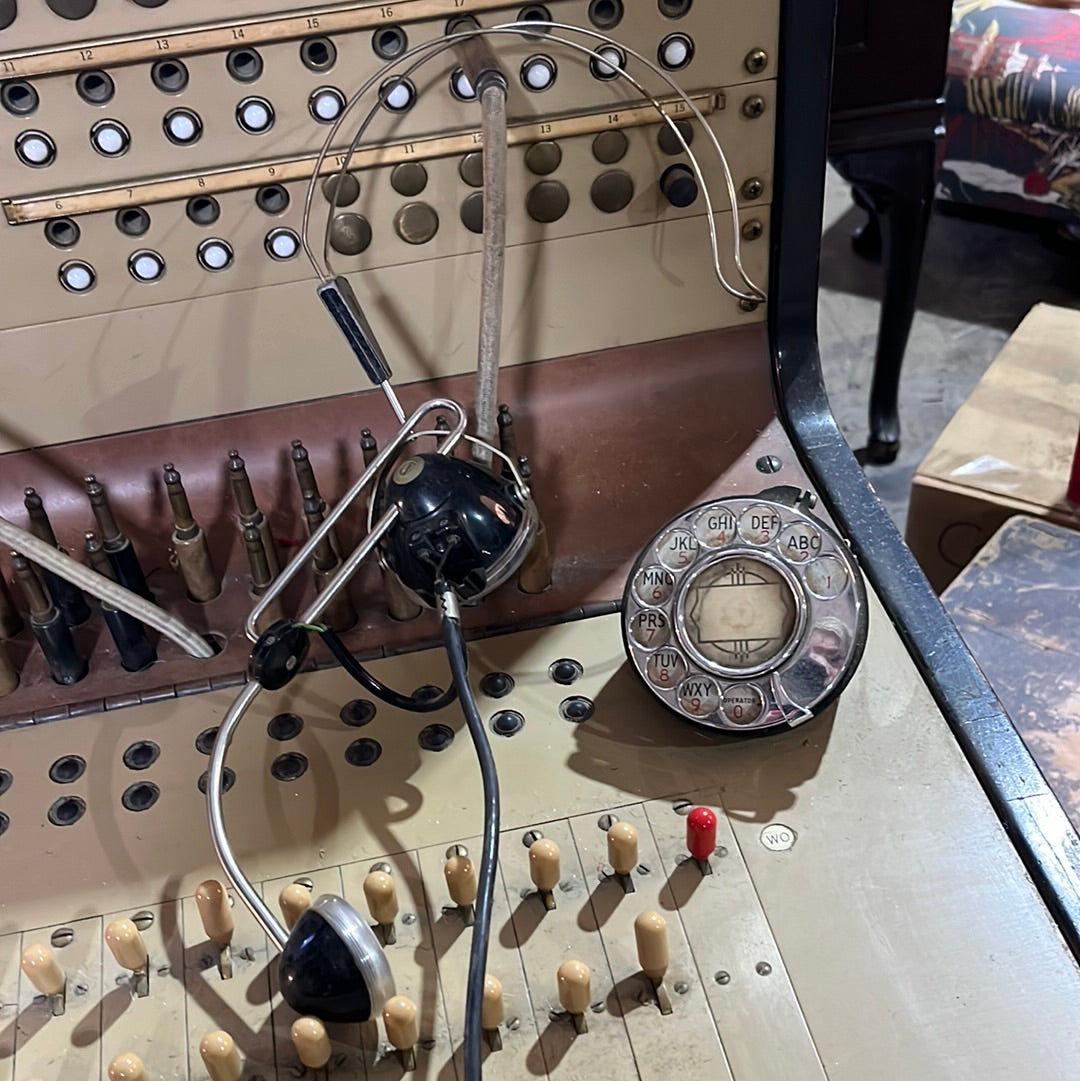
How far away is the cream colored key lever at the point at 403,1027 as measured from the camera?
2.10 ft

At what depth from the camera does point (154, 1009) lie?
689 mm

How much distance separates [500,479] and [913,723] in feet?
1.03

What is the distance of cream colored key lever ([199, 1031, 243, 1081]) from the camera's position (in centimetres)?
64

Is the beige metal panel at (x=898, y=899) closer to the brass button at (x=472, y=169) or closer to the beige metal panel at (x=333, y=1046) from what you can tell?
the beige metal panel at (x=333, y=1046)

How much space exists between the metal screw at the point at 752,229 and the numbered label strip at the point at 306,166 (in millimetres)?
98

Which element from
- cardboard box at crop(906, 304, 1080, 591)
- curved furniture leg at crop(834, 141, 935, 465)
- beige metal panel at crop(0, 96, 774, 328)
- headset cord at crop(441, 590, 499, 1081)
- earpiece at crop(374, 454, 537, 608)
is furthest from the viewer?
curved furniture leg at crop(834, 141, 935, 465)

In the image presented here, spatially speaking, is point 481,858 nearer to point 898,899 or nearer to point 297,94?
point 898,899

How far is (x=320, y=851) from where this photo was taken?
30.2 inches

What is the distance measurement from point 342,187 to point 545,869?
0.51 m

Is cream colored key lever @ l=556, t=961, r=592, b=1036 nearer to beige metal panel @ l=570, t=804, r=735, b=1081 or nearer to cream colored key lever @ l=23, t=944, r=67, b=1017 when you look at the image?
beige metal panel @ l=570, t=804, r=735, b=1081

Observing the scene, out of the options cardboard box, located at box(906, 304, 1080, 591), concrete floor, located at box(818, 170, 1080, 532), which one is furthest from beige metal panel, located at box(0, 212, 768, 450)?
concrete floor, located at box(818, 170, 1080, 532)

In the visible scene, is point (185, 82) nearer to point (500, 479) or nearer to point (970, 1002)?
point (500, 479)

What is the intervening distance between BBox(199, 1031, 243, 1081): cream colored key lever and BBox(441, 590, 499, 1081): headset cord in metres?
0.13

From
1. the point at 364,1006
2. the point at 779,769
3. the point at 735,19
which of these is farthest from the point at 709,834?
the point at 735,19
